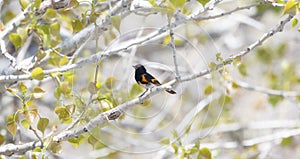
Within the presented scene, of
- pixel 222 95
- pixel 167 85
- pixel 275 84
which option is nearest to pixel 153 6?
pixel 167 85

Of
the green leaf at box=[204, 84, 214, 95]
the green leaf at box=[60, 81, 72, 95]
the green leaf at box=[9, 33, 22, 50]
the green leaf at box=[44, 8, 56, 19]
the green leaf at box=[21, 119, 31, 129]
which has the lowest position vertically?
the green leaf at box=[204, 84, 214, 95]

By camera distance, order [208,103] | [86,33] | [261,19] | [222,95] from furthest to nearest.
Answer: [261,19]
[222,95]
[208,103]
[86,33]

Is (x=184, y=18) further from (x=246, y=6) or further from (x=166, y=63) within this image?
(x=246, y=6)

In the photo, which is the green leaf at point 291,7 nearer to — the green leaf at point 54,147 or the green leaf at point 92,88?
the green leaf at point 92,88

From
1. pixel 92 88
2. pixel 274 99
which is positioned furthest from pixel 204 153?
pixel 274 99

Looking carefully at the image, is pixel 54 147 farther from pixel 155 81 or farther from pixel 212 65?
pixel 212 65

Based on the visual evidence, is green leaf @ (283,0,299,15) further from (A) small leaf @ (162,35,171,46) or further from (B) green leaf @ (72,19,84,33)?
(B) green leaf @ (72,19,84,33)

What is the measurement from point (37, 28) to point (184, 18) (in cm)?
47

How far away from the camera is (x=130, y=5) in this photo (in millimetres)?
1604

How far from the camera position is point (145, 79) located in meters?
1.39

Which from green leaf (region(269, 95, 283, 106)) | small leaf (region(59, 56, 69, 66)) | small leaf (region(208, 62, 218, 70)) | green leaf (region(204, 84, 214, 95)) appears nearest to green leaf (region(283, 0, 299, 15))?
small leaf (region(208, 62, 218, 70))

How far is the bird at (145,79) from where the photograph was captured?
1392 millimetres

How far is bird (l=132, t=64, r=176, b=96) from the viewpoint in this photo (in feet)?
4.57

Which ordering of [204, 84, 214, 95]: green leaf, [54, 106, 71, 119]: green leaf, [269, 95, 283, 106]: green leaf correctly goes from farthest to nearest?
[269, 95, 283, 106]: green leaf, [204, 84, 214, 95]: green leaf, [54, 106, 71, 119]: green leaf
